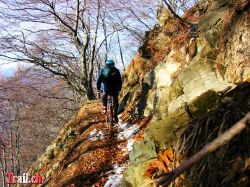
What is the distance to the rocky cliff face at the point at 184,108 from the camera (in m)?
3.67

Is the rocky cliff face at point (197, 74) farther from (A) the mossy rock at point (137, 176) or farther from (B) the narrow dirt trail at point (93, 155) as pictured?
(B) the narrow dirt trail at point (93, 155)

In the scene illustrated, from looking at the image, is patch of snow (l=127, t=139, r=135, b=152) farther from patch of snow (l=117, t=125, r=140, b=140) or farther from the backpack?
the backpack

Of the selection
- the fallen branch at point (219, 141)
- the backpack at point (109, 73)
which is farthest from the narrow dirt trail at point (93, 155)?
the fallen branch at point (219, 141)

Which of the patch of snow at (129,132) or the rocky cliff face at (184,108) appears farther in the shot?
the patch of snow at (129,132)

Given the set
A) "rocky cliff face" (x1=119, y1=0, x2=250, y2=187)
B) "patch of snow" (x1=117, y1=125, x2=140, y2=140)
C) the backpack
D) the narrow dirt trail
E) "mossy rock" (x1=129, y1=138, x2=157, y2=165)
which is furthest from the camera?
the backpack

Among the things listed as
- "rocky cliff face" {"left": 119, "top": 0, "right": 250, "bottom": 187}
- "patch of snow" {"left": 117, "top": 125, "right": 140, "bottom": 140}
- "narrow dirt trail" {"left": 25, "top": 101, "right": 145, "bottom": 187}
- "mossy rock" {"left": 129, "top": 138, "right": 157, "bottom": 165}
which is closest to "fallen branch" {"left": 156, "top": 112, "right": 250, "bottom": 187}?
"rocky cliff face" {"left": 119, "top": 0, "right": 250, "bottom": 187}

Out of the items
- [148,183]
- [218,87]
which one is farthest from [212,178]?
[218,87]

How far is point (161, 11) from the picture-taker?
1491 centimetres

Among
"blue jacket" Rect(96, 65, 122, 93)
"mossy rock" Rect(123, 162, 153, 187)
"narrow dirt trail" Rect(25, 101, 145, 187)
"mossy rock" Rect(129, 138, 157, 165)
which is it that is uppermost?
"blue jacket" Rect(96, 65, 122, 93)

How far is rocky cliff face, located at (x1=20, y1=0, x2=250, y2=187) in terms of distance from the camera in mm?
3668

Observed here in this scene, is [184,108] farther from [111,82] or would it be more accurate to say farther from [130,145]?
[111,82]

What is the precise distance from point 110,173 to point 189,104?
2.85 metres

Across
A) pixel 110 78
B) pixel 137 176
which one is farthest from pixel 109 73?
pixel 137 176

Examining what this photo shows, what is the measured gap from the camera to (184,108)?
16.6 feet
